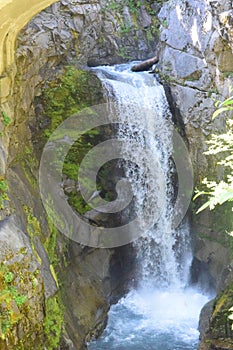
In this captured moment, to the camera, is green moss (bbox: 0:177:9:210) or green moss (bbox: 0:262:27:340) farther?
green moss (bbox: 0:177:9:210)

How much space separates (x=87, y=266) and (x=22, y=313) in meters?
3.85

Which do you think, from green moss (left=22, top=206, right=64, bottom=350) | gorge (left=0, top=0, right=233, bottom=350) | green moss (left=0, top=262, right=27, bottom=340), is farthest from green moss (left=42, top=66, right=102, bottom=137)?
green moss (left=0, top=262, right=27, bottom=340)

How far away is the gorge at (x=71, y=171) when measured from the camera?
5564 mm

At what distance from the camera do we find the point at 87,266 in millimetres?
8930

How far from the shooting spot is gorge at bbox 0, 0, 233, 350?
5564 mm

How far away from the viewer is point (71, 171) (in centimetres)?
885

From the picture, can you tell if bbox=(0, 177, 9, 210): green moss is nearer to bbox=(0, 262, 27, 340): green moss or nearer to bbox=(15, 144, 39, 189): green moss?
bbox=(0, 262, 27, 340): green moss

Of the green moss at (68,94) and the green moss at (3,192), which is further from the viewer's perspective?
the green moss at (68,94)

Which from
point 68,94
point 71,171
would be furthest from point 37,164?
point 68,94

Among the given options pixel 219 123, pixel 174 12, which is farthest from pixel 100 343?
pixel 174 12

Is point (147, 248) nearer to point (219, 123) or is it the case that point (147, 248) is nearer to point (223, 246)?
point (223, 246)

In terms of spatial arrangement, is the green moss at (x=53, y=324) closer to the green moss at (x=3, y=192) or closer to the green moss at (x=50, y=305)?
the green moss at (x=50, y=305)

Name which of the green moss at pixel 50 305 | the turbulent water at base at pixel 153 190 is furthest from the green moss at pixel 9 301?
the turbulent water at base at pixel 153 190

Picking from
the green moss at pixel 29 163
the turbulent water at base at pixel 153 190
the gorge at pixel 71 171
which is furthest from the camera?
the turbulent water at base at pixel 153 190
